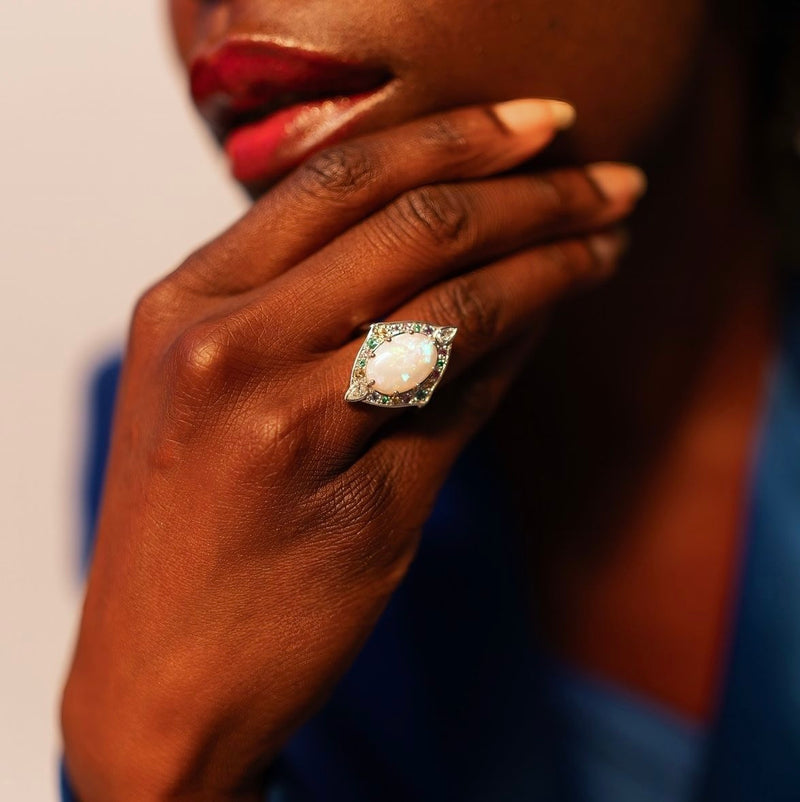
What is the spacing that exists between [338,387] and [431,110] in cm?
30

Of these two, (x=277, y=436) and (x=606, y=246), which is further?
(x=606, y=246)

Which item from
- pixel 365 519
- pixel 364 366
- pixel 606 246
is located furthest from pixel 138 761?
pixel 606 246

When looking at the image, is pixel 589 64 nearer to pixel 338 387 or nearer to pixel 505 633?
pixel 338 387

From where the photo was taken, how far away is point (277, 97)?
0.80m

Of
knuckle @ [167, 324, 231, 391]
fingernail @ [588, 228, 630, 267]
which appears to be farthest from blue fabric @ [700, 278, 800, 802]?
knuckle @ [167, 324, 231, 391]

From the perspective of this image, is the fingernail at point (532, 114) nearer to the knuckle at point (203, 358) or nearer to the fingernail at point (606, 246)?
the fingernail at point (606, 246)

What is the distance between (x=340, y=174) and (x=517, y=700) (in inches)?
33.4

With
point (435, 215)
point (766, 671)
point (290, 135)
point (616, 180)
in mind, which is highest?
point (290, 135)

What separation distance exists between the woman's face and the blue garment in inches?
22.8

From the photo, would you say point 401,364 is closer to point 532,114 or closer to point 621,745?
point 532,114

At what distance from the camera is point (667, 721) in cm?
122

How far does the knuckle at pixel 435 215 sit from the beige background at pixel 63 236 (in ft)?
3.14

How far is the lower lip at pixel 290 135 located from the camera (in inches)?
29.9

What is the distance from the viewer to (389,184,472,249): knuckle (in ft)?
2.21
